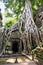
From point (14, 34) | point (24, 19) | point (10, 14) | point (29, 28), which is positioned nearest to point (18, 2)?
point (10, 14)

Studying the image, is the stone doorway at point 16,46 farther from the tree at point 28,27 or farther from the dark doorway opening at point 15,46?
the tree at point 28,27

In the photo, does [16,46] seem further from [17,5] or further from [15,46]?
[17,5]

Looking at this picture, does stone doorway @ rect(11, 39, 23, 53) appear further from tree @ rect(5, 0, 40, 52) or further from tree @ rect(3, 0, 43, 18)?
tree @ rect(5, 0, 40, 52)

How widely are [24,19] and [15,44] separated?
8034mm

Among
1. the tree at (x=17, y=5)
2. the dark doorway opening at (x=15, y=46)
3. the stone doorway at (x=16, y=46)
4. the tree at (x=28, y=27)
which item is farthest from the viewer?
the dark doorway opening at (x=15, y=46)

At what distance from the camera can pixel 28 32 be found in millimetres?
14977

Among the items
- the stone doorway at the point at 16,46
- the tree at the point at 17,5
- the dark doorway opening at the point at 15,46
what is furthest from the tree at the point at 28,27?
the dark doorway opening at the point at 15,46

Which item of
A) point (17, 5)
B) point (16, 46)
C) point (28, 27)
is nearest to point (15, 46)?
point (16, 46)

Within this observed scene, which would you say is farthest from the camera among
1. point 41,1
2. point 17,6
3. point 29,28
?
point 17,6

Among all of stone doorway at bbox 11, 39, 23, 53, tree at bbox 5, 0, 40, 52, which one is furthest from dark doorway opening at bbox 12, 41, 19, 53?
tree at bbox 5, 0, 40, 52

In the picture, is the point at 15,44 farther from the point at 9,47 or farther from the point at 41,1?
the point at 41,1

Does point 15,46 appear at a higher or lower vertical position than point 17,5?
lower

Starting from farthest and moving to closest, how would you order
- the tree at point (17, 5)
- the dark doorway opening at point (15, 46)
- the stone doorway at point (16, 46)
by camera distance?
the dark doorway opening at point (15, 46)
the stone doorway at point (16, 46)
the tree at point (17, 5)

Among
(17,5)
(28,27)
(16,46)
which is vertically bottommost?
(16,46)
